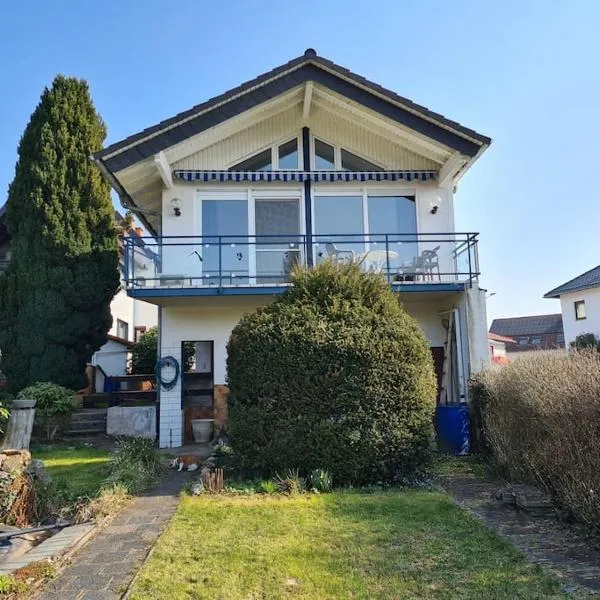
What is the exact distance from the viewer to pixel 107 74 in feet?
48.0

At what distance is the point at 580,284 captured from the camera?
3750cm

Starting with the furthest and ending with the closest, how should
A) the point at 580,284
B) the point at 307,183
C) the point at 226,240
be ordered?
the point at 580,284 → the point at 307,183 → the point at 226,240

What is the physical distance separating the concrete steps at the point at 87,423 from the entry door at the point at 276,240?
611 centimetres

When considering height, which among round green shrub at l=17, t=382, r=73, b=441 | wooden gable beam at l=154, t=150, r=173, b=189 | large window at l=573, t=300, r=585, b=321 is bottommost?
round green shrub at l=17, t=382, r=73, b=441

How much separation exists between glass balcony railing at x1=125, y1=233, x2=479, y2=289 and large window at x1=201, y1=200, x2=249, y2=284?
0.09ft

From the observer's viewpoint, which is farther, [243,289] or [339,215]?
[339,215]

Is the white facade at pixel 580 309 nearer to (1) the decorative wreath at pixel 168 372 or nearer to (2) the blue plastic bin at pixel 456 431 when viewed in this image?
(2) the blue plastic bin at pixel 456 431

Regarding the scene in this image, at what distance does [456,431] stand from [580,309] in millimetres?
31027

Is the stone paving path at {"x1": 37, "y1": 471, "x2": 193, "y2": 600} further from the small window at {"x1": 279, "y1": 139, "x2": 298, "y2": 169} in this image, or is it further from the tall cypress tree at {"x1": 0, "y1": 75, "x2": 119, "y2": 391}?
the small window at {"x1": 279, "y1": 139, "x2": 298, "y2": 169}

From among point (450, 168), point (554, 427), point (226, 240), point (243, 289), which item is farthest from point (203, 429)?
point (450, 168)

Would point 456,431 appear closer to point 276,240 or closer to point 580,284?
point 276,240

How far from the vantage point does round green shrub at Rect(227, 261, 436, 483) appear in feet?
28.5

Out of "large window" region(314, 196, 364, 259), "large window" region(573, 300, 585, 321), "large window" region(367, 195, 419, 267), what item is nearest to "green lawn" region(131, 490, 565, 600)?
"large window" region(314, 196, 364, 259)

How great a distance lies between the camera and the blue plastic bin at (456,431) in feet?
39.0
